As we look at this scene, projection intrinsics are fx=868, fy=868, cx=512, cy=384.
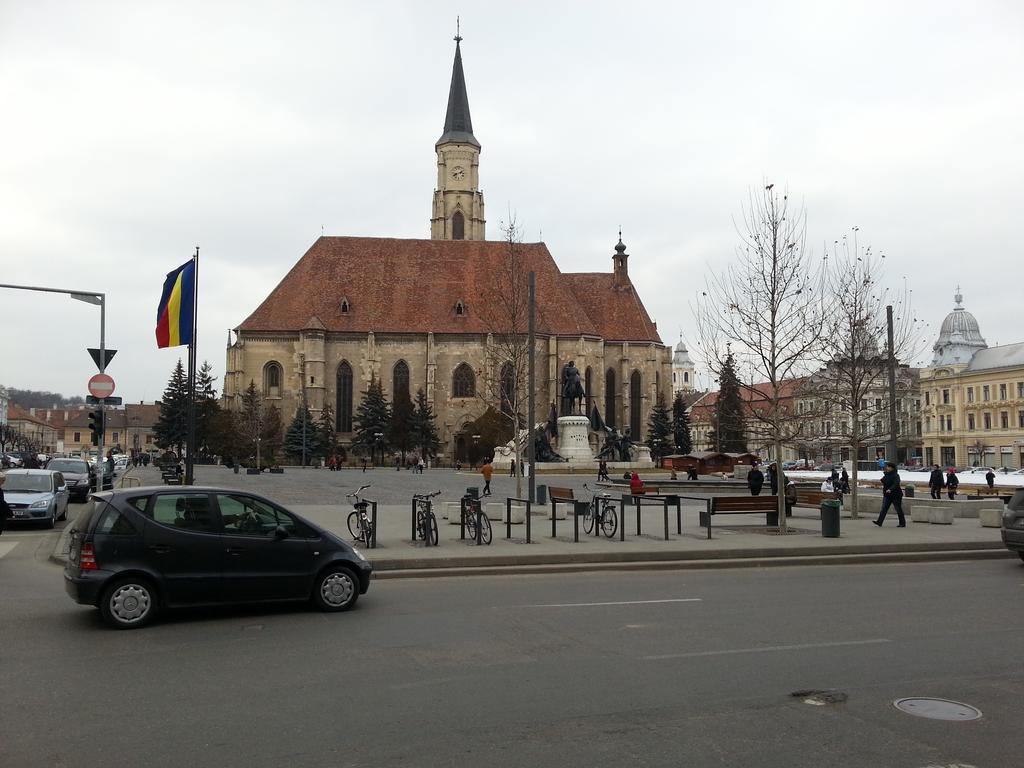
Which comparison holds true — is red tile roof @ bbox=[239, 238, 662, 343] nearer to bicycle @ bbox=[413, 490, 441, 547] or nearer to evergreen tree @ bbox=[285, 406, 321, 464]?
evergreen tree @ bbox=[285, 406, 321, 464]

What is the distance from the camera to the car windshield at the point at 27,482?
21.2 metres

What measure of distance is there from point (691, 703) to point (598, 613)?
3.58 metres

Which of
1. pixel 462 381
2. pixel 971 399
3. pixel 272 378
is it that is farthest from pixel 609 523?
pixel 971 399

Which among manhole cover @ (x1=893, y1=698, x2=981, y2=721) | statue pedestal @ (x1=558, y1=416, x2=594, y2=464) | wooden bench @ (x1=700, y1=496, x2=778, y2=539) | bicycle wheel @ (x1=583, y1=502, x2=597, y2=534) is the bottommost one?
manhole cover @ (x1=893, y1=698, x2=981, y2=721)

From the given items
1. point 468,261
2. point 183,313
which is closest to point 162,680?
point 183,313

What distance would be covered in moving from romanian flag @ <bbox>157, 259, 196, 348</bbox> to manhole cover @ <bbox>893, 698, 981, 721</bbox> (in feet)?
65.2

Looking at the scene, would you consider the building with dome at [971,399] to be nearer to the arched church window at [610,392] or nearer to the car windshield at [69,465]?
the arched church window at [610,392]

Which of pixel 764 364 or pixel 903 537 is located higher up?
pixel 764 364

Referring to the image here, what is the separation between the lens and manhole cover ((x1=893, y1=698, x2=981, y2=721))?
5.91 m

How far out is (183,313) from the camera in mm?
22797

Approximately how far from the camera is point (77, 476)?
28750mm

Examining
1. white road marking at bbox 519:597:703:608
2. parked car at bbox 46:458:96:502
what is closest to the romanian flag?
parked car at bbox 46:458:96:502

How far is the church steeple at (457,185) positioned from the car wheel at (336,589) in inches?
3198

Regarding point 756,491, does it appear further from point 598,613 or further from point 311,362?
point 311,362
